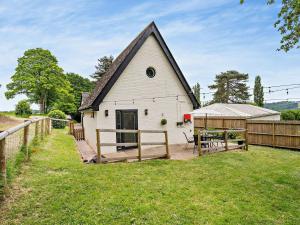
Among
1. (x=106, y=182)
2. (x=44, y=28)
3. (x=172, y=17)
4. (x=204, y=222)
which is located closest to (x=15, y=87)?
(x=44, y=28)

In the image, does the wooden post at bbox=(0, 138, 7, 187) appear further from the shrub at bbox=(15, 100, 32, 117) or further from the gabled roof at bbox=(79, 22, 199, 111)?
the shrub at bbox=(15, 100, 32, 117)

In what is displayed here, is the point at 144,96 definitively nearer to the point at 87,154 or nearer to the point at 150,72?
the point at 150,72

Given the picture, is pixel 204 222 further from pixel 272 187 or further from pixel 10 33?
pixel 10 33

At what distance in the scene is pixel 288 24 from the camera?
675 cm

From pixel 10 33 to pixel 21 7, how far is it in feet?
31.7

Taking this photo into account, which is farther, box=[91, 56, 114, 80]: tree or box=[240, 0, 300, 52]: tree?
box=[91, 56, 114, 80]: tree

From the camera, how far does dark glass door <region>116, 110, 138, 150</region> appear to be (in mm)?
10477

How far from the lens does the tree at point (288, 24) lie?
251 inches

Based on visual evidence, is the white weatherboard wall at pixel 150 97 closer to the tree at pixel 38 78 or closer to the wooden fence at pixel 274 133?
the wooden fence at pixel 274 133

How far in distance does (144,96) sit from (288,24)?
7016mm

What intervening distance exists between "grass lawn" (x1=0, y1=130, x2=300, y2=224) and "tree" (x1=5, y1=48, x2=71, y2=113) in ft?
94.2

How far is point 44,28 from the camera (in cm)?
1557

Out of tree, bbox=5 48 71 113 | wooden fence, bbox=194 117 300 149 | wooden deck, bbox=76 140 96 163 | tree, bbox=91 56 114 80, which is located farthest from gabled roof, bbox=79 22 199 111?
tree, bbox=91 56 114 80

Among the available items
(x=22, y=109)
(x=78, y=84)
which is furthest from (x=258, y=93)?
(x=22, y=109)
